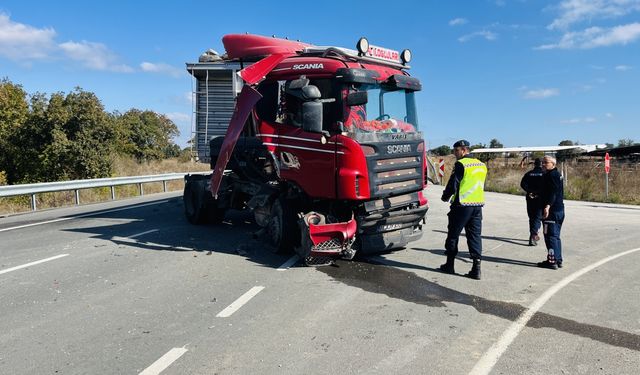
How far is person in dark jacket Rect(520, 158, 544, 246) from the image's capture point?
8195 millimetres

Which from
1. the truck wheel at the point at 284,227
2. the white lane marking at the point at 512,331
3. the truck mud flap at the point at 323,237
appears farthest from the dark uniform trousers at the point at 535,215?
the truck wheel at the point at 284,227

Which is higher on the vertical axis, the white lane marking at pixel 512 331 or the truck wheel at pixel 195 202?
the truck wheel at pixel 195 202

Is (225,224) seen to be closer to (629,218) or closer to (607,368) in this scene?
(607,368)

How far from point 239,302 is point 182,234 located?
15.0 feet

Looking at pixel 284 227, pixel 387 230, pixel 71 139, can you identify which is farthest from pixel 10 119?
pixel 387 230

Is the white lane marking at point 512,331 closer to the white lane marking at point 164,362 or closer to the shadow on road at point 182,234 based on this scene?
the white lane marking at point 164,362

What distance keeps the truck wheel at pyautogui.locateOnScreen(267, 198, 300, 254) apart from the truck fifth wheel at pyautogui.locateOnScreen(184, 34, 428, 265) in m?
0.02

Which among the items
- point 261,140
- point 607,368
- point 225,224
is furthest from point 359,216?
point 225,224

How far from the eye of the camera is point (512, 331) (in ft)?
14.4

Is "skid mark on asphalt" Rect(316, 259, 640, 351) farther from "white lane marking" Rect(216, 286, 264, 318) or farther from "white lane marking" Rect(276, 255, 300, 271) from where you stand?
"white lane marking" Rect(216, 286, 264, 318)

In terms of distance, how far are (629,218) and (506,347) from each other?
1115 centimetres

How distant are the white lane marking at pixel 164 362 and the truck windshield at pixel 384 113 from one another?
12.3ft

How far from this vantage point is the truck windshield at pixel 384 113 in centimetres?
671

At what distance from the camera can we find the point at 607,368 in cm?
362
